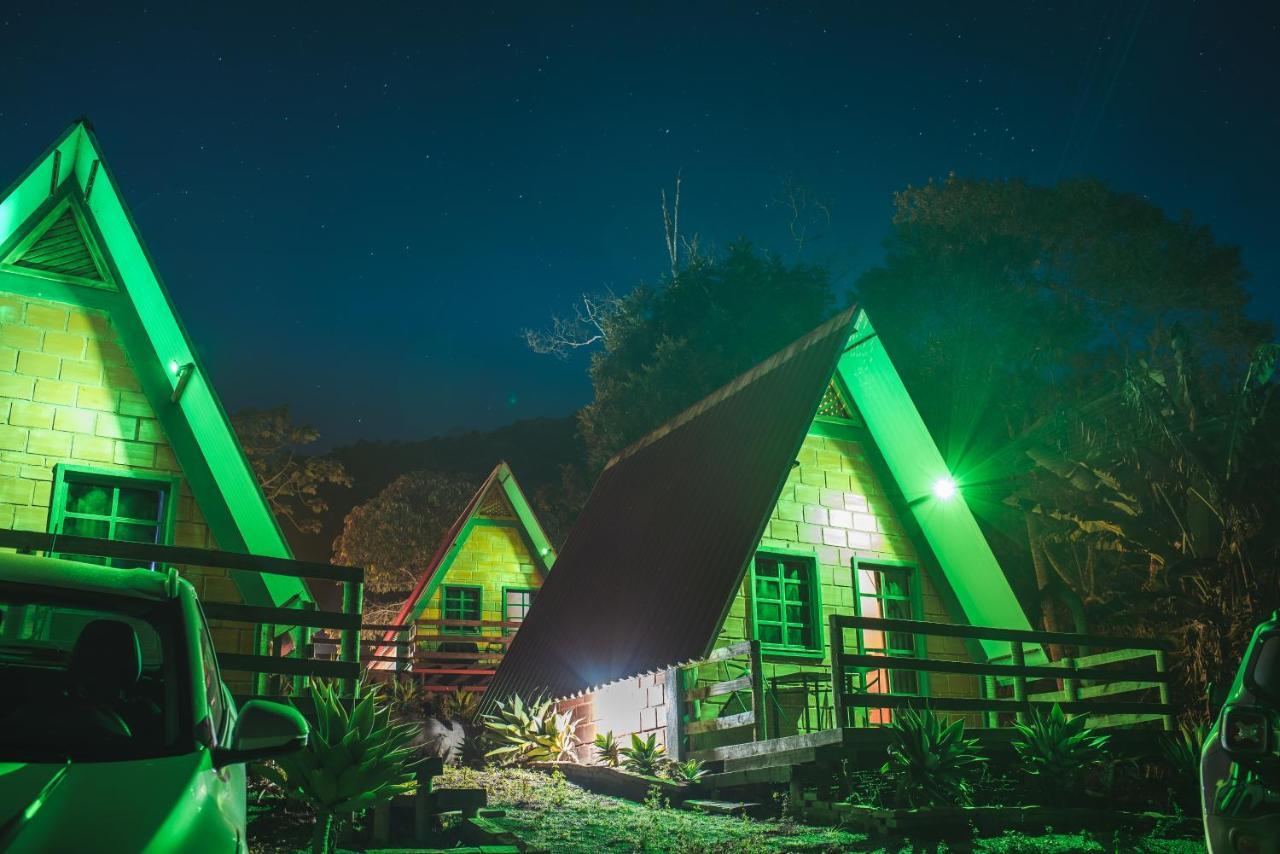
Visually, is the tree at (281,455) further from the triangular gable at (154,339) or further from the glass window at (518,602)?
the triangular gable at (154,339)

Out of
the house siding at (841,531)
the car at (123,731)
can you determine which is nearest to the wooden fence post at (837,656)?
the house siding at (841,531)

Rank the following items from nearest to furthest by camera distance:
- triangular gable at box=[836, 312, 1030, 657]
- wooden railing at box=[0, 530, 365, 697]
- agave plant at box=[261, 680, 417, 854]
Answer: agave plant at box=[261, 680, 417, 854] < wooden railing at box=[0, 530, 365, 697] < triangular gable at box=[836, 312, 1030, 657]

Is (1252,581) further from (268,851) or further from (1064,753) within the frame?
→ (268,851)

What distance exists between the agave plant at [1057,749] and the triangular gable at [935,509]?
485 centimetres

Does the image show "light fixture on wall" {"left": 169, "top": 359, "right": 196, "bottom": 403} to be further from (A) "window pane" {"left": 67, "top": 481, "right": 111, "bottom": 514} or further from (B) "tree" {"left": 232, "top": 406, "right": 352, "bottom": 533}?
(B) "tree" {"left": 232, "top": 406, "right": 352, "bottom": 533}

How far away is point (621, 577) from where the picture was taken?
1911cm

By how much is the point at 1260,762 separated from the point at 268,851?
6665mm

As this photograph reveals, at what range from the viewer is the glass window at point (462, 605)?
27359mm

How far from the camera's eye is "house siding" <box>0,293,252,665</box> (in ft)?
42.0

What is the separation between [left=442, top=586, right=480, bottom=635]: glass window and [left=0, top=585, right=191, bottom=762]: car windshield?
22649 millimetres

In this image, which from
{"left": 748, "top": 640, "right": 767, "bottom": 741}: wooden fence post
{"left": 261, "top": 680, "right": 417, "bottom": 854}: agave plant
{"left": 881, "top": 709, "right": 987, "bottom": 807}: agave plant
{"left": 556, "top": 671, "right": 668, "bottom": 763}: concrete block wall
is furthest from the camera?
{"left": 556, "top": 671, "right": 668, "bottom": 763}: concrete block wall

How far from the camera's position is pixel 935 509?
18.2 meters

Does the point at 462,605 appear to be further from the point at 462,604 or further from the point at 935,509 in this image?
the point at 935,509

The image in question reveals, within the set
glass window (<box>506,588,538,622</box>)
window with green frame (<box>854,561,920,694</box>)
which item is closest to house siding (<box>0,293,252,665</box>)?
window with green frame (<box>854,561,920,694</box>)
